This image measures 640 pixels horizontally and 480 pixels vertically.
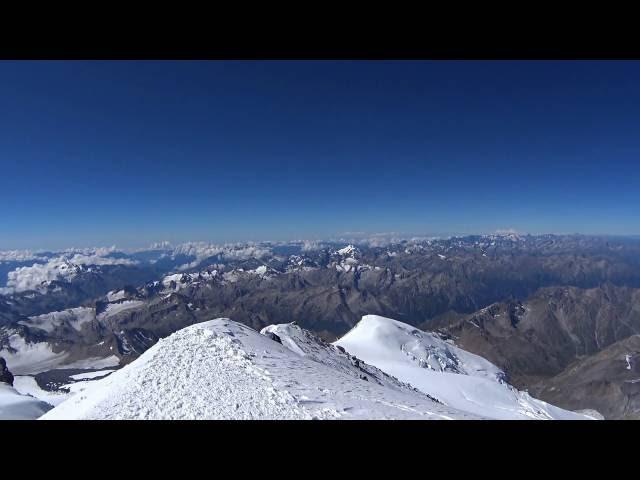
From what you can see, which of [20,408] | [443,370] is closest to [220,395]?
[20,408]

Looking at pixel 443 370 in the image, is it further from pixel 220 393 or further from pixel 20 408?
pixel 220 393

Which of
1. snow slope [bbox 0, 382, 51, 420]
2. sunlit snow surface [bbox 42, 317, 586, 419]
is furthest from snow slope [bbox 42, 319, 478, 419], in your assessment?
snow slope [bbox 0, 382, 51, 420]

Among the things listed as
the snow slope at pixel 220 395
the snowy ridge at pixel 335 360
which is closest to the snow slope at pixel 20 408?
the snow slope at pixel 220 395

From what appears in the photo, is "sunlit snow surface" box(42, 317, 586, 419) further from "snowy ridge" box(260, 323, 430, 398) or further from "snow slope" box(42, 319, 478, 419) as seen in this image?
"snowy ridge" box(260, 323, 430, 398)

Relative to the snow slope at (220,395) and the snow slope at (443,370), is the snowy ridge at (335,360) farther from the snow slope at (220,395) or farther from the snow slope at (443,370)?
the snow slope at (220,395)
